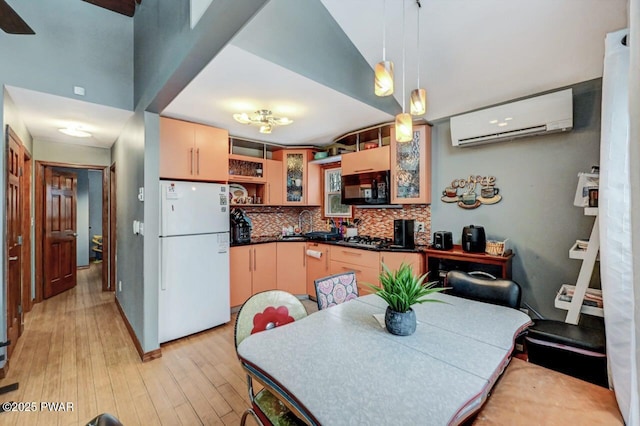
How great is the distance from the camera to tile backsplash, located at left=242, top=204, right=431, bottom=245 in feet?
11.2

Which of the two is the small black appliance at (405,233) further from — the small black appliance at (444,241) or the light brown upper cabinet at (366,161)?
the light brown upper cabinet at (366,161)

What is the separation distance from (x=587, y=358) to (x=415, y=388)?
1.39 m

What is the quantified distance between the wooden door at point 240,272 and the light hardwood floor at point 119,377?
401mm

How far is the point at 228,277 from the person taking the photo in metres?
3.25

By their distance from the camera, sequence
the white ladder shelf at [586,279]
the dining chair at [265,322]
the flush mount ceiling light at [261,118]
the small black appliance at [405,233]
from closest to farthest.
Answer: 1. the dining chair at [265,322]
2. the white ladder shelf at [586,279]
3. the flush mount ceiling light at [261,118]
4. the small black appliance at [405,233]

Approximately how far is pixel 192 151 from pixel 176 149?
0.16 meters

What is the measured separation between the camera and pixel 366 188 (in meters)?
3.58

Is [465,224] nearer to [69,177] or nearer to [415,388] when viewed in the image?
[415,388]

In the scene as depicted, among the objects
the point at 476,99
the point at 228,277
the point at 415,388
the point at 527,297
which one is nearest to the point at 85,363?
the point at 228,277

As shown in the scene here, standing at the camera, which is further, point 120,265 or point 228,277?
point 120,265

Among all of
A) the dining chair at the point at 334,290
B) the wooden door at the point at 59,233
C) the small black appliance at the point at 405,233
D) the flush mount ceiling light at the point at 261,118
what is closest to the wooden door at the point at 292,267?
the small black appliance at the point at 405,233

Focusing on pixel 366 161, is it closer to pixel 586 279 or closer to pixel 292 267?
pixel 292 267

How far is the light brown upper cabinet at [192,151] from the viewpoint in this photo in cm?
279

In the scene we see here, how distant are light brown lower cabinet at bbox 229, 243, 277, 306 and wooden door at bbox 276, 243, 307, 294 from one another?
9 cm
